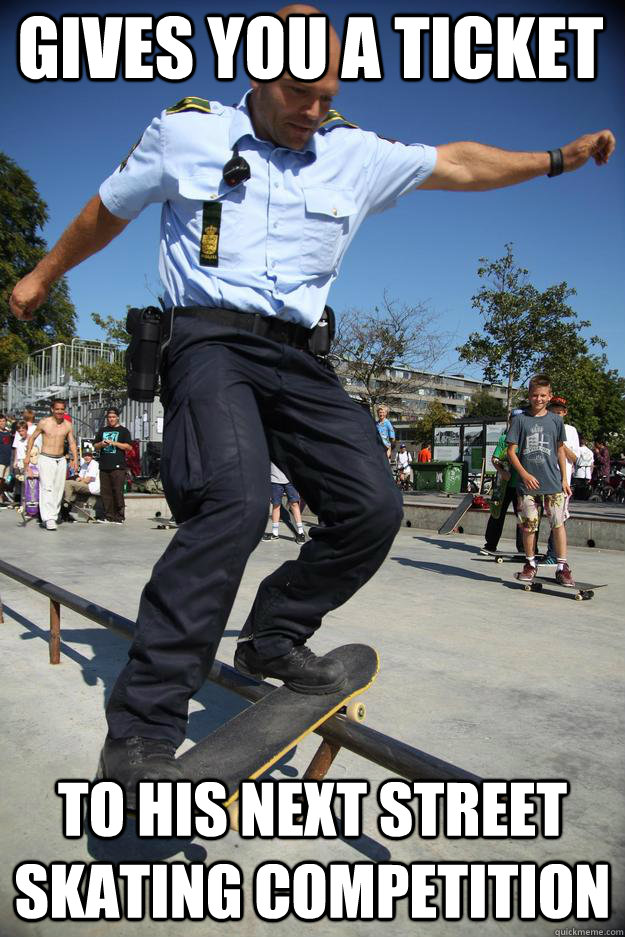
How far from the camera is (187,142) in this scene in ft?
6.53

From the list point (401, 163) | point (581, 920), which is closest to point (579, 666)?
point (581, 920)

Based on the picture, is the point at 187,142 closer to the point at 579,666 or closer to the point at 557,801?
the point at 557,801

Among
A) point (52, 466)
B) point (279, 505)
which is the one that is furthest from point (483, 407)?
point (279, 505)

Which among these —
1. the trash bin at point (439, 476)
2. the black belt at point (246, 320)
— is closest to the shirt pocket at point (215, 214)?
the black belt at point (246, 320)

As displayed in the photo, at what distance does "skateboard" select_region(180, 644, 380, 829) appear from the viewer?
1758mm

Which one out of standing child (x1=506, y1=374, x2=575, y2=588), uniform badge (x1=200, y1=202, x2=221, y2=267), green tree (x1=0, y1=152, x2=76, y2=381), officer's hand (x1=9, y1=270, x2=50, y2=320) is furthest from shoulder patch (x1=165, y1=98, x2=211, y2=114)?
green tree (x1=0, y1=152, x2=76, y2=381)

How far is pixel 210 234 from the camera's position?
2010 mm

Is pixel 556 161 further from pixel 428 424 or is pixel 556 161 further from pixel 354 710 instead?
pixel 428 424

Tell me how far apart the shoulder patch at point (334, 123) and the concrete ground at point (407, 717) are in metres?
2.19

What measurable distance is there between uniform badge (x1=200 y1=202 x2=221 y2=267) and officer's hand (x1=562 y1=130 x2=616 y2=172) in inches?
49.4

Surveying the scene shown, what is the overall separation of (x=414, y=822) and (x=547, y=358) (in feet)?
76.3

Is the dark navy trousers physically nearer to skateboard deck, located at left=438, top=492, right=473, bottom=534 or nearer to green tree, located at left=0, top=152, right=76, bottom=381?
skateboard deck, located at left=438, top=492, right=473, bottom=534

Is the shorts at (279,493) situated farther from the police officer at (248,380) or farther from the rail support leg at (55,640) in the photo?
the police officer at (248,380)

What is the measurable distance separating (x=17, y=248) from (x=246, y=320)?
32.0m
